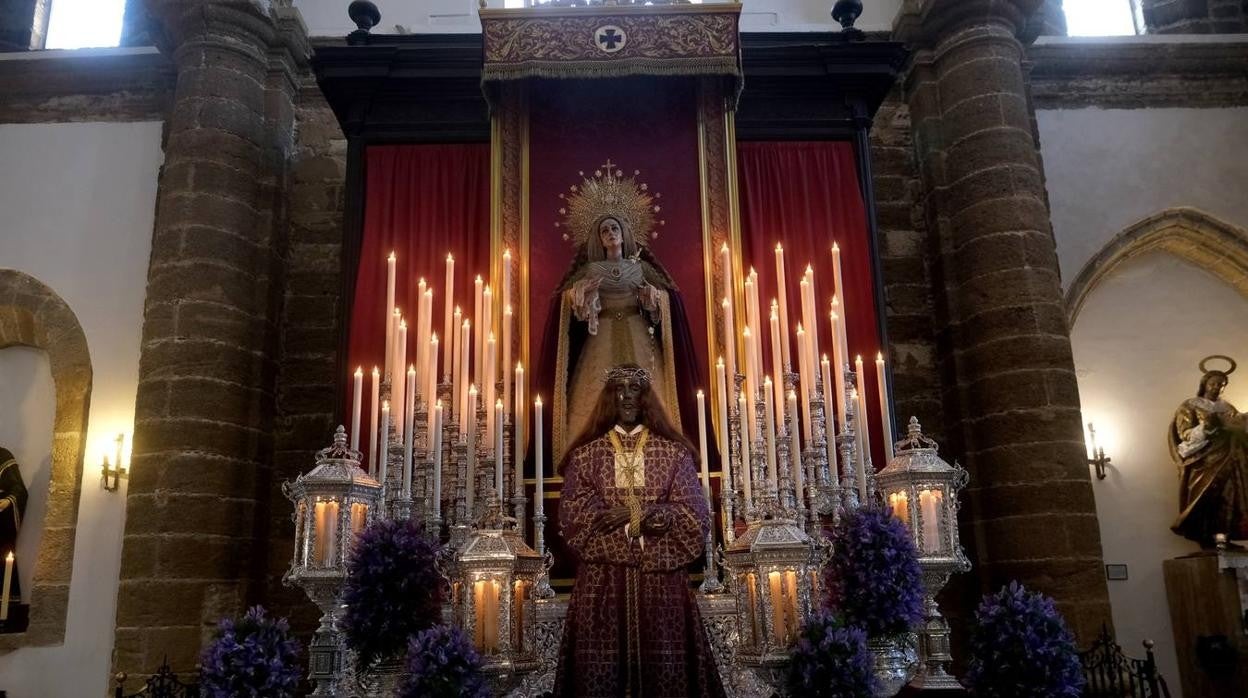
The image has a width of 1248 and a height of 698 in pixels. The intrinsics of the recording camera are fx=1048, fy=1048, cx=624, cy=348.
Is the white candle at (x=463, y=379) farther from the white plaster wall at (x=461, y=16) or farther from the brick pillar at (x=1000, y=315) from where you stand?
the white plaster wall at (x=461, y=16)

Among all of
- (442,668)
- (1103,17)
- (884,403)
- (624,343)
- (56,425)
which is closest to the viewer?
(442,668)

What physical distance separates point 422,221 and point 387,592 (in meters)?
4.08

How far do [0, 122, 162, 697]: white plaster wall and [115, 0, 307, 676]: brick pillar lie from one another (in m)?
0.52

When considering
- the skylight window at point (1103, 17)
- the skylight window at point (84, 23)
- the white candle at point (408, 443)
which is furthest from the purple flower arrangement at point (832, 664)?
the skylight window at point (84, 23)

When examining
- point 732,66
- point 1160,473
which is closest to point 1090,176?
point 1160,473

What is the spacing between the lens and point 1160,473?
30.2 feet

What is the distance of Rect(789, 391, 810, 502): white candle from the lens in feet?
17.5

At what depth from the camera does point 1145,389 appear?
943 centimetres

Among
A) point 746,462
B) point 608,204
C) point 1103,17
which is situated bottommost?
point 746,462

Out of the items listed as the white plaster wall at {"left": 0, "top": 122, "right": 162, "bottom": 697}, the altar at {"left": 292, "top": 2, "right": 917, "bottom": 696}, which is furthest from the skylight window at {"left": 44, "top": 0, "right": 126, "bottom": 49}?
the altar at {"left": 292, "top": 2, "right": 917, "bottom": 696}

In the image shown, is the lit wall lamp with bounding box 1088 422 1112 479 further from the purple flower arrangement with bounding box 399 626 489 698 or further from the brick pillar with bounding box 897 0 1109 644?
the purple flower arrangement with bounding box 399 626 489 698

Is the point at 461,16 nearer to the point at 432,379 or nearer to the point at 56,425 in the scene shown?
the point at 56,425

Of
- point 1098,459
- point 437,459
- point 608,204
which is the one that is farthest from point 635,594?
point 1098,459

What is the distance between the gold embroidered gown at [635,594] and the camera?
198 inches
